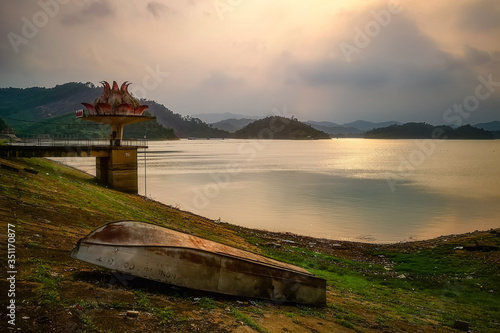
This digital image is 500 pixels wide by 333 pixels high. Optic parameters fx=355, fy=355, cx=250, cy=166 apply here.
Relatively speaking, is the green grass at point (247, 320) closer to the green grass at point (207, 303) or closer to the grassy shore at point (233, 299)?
the grassy shore at point (233, 299)

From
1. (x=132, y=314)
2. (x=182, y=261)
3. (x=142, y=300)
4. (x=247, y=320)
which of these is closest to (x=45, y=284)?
(x=142, y=300)

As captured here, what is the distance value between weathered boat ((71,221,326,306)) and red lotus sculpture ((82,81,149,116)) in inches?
1061

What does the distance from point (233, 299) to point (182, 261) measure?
1.73m

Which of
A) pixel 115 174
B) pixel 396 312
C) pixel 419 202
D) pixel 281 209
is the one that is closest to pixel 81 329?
pixel 396 312

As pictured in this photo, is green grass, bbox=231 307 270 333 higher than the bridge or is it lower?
lower

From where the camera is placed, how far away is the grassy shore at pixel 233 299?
676 centimetres

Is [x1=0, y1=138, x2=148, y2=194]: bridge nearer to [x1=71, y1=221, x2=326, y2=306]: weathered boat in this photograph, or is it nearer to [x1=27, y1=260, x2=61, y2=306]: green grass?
[x1=27, y1=260, x2=61, y2=306]: green grass

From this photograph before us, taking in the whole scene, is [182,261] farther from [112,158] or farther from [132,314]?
[112,158]

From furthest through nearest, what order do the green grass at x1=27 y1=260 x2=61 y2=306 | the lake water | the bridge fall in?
the lake water
the bridge
the green grass at x1=27 y1=260 x2=61 y2=306

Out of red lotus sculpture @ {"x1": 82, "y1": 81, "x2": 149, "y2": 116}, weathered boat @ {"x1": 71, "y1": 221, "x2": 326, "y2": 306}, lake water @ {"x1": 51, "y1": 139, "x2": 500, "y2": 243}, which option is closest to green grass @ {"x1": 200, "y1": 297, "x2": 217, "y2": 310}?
weathered boat @ {"x1": 71, "y1": 221, "x2": 326, "y2": 306}

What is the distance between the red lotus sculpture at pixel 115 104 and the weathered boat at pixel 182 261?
26948 mm

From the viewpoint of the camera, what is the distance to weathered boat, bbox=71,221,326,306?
823 cm

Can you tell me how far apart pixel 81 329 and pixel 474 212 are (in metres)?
42.2

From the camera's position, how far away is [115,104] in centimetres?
3378
